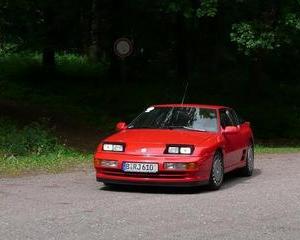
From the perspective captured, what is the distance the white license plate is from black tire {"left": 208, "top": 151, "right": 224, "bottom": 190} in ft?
3.47

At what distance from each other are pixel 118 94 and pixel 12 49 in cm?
603

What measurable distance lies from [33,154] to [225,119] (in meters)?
5.69

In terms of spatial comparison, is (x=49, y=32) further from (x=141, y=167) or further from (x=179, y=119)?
(x=141, y=167)

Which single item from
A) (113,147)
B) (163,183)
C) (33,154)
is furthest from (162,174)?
(33,154)

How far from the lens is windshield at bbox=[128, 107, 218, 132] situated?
11711 mm

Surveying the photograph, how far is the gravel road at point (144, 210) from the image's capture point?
24.5 feet

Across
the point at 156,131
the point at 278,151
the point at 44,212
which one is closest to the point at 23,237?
the point at 44,212

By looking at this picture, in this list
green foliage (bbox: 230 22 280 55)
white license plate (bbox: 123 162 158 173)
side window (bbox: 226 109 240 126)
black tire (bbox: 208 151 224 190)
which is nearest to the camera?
white license plate (bbox: 123 162 158 173)

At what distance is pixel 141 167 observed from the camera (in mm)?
10508

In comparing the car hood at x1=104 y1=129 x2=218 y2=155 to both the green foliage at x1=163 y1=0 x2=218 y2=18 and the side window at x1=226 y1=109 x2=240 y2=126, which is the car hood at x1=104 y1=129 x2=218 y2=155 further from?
the green foliage at x1=163 y1=0 x2=218 y2=18

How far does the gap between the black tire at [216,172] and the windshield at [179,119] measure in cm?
63

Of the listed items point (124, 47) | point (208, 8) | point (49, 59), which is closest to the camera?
point (208, 8)

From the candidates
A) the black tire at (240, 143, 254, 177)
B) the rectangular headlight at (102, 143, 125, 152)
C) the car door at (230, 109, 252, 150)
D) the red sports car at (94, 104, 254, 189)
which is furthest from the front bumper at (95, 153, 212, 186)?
the black tire at (240, 143, 254, 177)

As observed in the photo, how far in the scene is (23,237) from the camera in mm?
7102
